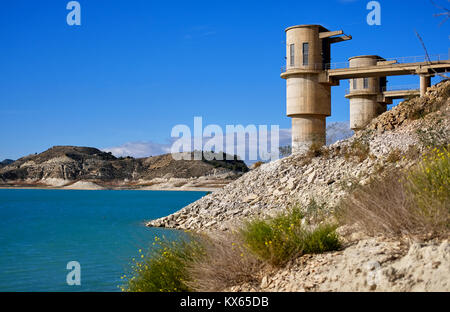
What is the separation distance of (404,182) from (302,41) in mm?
24570

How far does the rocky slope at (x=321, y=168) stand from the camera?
19.9m

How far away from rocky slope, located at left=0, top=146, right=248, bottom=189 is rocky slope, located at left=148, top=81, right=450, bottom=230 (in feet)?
233

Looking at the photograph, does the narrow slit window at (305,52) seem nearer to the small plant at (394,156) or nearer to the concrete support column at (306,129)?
the concrete support column at (306,129)

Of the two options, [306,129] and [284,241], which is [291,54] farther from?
[284,241]

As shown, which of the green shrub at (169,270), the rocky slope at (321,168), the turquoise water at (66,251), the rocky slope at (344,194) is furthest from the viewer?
the rocky slope at (321,168)

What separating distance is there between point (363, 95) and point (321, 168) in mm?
22119

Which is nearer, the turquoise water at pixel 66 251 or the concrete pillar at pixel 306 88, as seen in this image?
the turquoise water at pixel 66 251

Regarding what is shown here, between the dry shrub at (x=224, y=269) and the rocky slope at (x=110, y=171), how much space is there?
88063mm

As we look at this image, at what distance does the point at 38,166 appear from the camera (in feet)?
377

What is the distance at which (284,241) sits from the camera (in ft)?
23.8

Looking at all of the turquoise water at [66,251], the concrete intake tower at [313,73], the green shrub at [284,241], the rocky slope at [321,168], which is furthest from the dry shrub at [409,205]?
the concrete intake tower at [313,73]

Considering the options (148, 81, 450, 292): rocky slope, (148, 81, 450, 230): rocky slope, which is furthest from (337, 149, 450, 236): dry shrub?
(148, 81, 450, 230): rocky slope

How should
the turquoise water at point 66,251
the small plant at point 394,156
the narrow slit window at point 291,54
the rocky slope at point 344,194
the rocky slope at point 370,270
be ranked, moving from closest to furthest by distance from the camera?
1. the rocky slope at point 370,270
2. the rocky slope at point 344,194
3. the turquoise water at point 66,251
4. the small plant at point 394,156
5. the narrow slit window at point 291,54

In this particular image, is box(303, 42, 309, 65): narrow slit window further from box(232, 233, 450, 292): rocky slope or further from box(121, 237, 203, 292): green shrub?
box(232, 233, 450, 292): rocky slope
